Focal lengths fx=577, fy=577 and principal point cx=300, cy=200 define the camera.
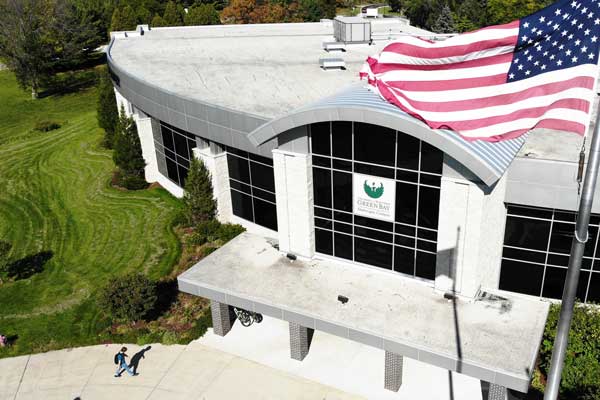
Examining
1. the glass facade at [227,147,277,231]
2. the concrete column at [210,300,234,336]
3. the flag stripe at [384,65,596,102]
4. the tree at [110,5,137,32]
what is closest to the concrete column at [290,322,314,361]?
the concrete column at [210,300,234,336]

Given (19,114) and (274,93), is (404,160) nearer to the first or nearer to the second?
(274,93)

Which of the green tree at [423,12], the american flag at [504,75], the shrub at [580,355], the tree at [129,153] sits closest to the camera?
the american flag at [504,75]

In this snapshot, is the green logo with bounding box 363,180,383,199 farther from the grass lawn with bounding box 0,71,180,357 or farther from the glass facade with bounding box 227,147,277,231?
the grass lawn with bounding box 0,71,180,357

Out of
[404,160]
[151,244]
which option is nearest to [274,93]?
[151,244]

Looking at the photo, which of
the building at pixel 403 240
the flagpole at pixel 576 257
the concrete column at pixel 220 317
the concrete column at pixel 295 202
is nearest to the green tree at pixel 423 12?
the building at pixel 403 240

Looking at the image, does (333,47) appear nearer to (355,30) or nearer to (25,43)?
(355,30)

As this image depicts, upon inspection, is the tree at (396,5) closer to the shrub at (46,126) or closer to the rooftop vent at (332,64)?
the shrub at (46,126)
